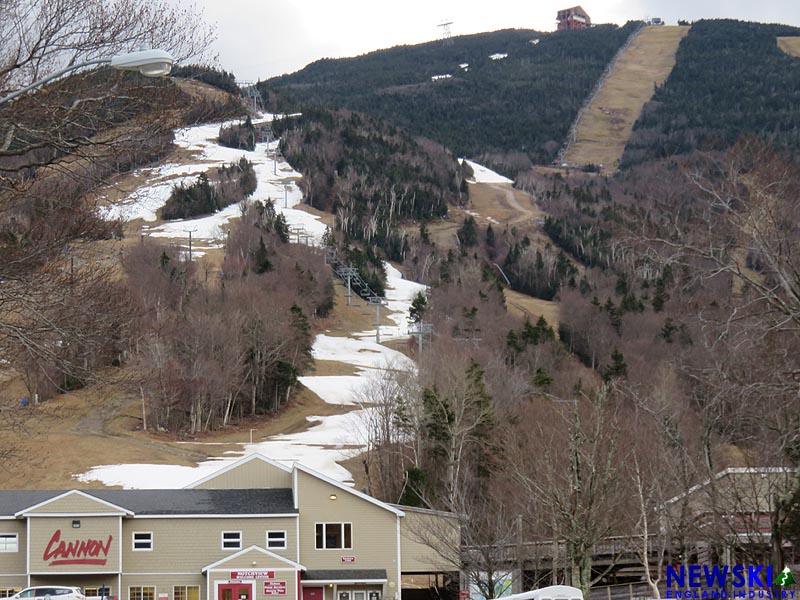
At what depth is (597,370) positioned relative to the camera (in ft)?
354

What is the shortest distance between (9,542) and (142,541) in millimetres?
5008

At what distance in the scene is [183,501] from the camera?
154 ft

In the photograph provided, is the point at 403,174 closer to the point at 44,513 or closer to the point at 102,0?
the point at 44,513

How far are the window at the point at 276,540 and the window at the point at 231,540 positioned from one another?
1.13 m

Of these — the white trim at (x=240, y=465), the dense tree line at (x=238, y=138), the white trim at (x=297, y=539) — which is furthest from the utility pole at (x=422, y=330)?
the dense tree line at (x=238, y=138)

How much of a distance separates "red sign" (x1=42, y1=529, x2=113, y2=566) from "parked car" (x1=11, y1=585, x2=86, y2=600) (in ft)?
11.9

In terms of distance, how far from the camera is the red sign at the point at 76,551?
44000 millimetres

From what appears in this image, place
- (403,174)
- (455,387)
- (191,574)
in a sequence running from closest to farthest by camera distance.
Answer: (191,574)
(455,387)
(403,174)

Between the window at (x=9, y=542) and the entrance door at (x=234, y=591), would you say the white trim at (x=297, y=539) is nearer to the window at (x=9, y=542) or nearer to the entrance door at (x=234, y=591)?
the entrance door at (x=234, y=591)

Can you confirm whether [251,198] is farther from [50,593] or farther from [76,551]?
[50,593]

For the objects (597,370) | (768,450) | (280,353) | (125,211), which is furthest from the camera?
(597,370)

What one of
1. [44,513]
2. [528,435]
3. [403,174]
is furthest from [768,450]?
[403,174]

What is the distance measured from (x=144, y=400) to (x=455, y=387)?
26830 millimetres

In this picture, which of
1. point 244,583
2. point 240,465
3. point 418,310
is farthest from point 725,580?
point 418,310
